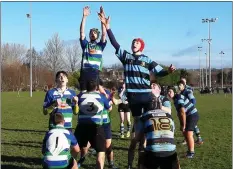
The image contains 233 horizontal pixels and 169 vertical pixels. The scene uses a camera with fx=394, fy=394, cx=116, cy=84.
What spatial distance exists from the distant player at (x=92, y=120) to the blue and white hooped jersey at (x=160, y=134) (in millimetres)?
1692

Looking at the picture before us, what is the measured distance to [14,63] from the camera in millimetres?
99188

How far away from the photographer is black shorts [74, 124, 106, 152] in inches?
312

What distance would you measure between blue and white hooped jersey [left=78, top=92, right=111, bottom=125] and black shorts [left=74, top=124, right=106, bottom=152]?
101 mm

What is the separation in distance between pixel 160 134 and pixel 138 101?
67.8 inches

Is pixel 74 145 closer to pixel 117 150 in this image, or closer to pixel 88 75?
pixel 88 75

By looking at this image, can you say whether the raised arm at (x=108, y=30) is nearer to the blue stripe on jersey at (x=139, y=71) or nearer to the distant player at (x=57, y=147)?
the blue stripe on jersey at (x=139, y=71)

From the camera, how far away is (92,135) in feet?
26.1

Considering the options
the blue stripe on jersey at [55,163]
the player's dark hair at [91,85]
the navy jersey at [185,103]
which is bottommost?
the blue stripe on jersey at [55,163]

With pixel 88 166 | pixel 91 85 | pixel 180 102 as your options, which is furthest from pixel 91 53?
pixel 180 102

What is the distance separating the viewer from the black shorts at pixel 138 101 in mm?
7902

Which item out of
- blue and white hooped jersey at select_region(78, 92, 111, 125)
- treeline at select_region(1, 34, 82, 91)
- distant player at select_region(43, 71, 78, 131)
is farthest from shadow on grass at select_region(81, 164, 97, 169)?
treeline at select_region(1, 34, 82, 91)

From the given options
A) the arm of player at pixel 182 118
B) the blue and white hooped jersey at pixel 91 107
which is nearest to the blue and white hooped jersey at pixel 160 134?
the blue and white hooped jersey at pixel 91 107

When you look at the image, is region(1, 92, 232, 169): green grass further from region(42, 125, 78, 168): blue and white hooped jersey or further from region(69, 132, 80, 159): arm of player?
region(42, 125, 78, 168): blue and white hooped jersey

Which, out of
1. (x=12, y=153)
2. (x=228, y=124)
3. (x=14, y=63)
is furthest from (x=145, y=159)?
(x=14, y=63)
